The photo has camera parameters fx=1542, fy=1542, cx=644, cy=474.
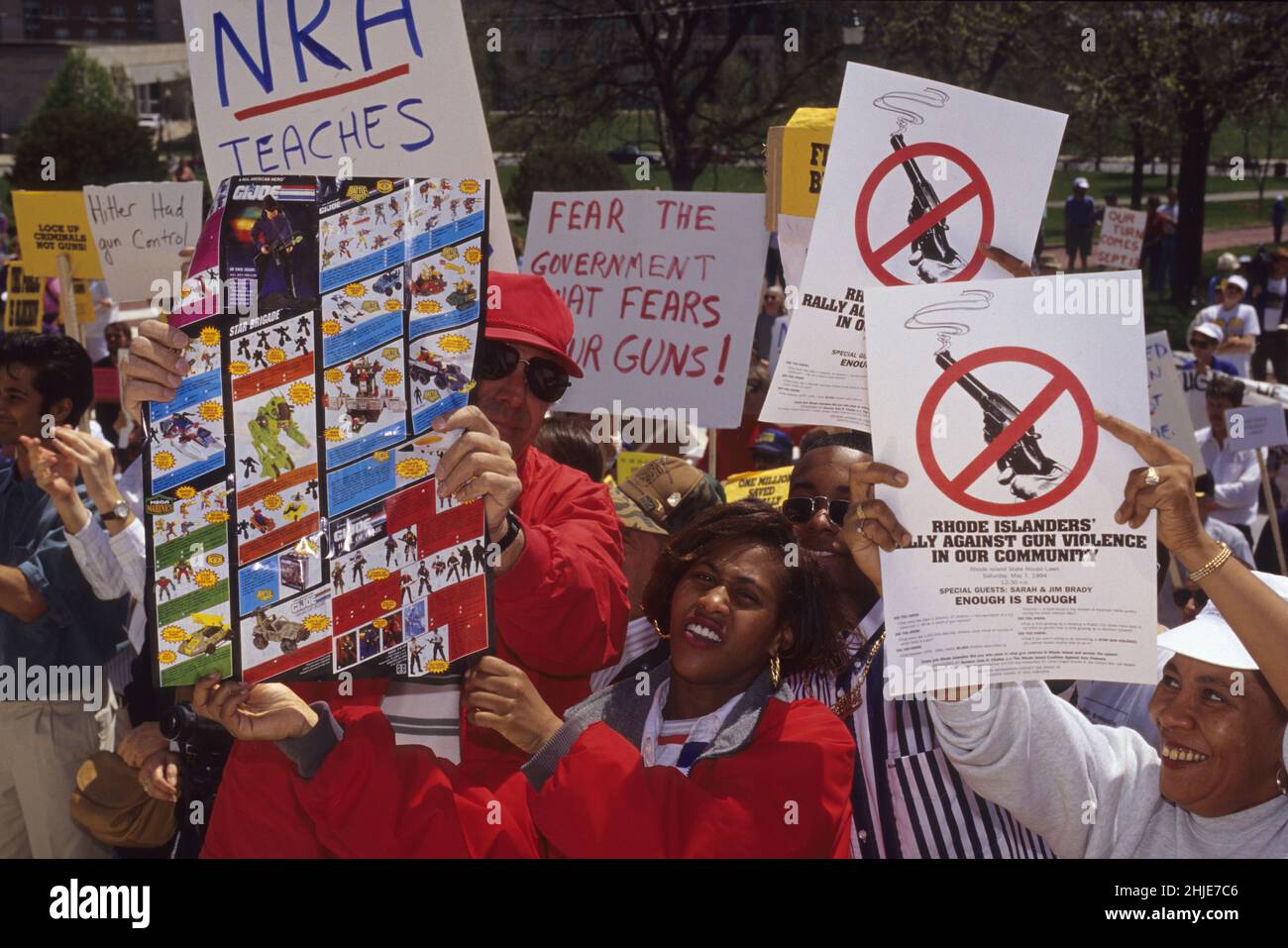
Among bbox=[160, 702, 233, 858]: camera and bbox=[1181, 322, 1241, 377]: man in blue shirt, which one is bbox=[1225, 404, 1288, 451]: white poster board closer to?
bbox=[1181, 322, 1241, 377]: man in blue shirt

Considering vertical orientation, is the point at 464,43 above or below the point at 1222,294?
above

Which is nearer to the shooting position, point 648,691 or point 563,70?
point 648,691

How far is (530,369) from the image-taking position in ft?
10.5

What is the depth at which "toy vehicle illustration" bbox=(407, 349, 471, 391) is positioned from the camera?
2.56m

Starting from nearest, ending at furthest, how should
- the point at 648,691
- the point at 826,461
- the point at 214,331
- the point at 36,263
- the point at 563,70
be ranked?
the point at 214,331
the point at 648,691
the point at 826,461
the point at 36,263
the point at 563,70

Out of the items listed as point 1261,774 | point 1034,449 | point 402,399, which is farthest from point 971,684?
point 402,399

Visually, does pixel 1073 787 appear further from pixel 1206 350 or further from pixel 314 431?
pixel 1206 350

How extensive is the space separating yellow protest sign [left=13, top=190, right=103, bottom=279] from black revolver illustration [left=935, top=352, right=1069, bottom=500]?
214 inches

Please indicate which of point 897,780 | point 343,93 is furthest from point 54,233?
point 897,780

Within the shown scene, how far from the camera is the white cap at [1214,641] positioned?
288 centimetres

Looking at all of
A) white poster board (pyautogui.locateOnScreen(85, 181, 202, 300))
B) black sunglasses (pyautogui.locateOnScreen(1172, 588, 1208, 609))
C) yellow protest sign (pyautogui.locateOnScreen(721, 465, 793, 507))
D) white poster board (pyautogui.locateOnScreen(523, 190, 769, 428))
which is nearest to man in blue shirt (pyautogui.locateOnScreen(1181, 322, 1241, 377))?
black sunglasses (pyautogui.locateOnScreen(1172, 588, 1208, 609))

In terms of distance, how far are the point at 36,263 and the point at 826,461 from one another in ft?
15.3

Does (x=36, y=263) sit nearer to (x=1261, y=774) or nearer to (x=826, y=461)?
(x=826, y=461)

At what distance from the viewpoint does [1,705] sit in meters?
4.57
